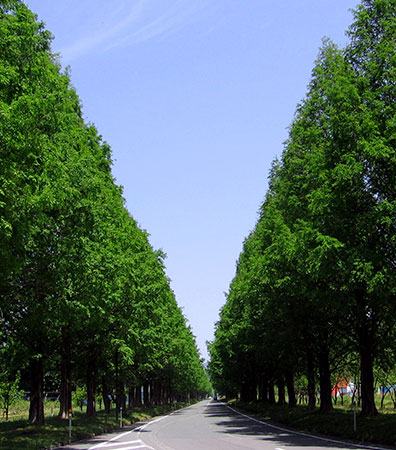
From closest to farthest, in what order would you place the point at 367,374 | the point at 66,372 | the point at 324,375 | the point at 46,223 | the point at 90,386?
the point at 46,223 → the point at 367,374 → the point at 66,372 → the point at 324,375 → the point at 90,386

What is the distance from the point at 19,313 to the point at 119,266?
4.27 meters

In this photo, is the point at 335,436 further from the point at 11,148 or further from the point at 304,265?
the point at 11,148

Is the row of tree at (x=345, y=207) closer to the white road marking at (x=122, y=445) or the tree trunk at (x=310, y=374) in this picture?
the tree trunk at (x=310, y=374)

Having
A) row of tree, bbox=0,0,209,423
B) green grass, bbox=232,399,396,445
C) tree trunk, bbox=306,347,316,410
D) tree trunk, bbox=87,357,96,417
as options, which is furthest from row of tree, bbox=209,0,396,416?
tree trunk, bbox=87,357,96,417

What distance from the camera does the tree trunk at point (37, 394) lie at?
2369cm

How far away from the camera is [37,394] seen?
24469 millimetres

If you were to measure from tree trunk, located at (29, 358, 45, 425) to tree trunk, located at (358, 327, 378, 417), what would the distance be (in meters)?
13.8

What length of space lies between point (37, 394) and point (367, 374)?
573 inches

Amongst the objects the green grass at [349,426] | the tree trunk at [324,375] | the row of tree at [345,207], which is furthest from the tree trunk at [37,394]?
the tree trunk at [324,375]

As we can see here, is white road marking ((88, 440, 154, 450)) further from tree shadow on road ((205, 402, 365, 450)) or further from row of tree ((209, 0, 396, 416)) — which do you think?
row of tree ((209, 0, 396, 416))

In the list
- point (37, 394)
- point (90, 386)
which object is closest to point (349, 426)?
point (37, 394)

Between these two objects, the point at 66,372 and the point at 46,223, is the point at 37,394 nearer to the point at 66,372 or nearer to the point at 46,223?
the point at 66,372

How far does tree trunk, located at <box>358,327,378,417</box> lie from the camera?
21.7 m

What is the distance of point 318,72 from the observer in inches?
1022
